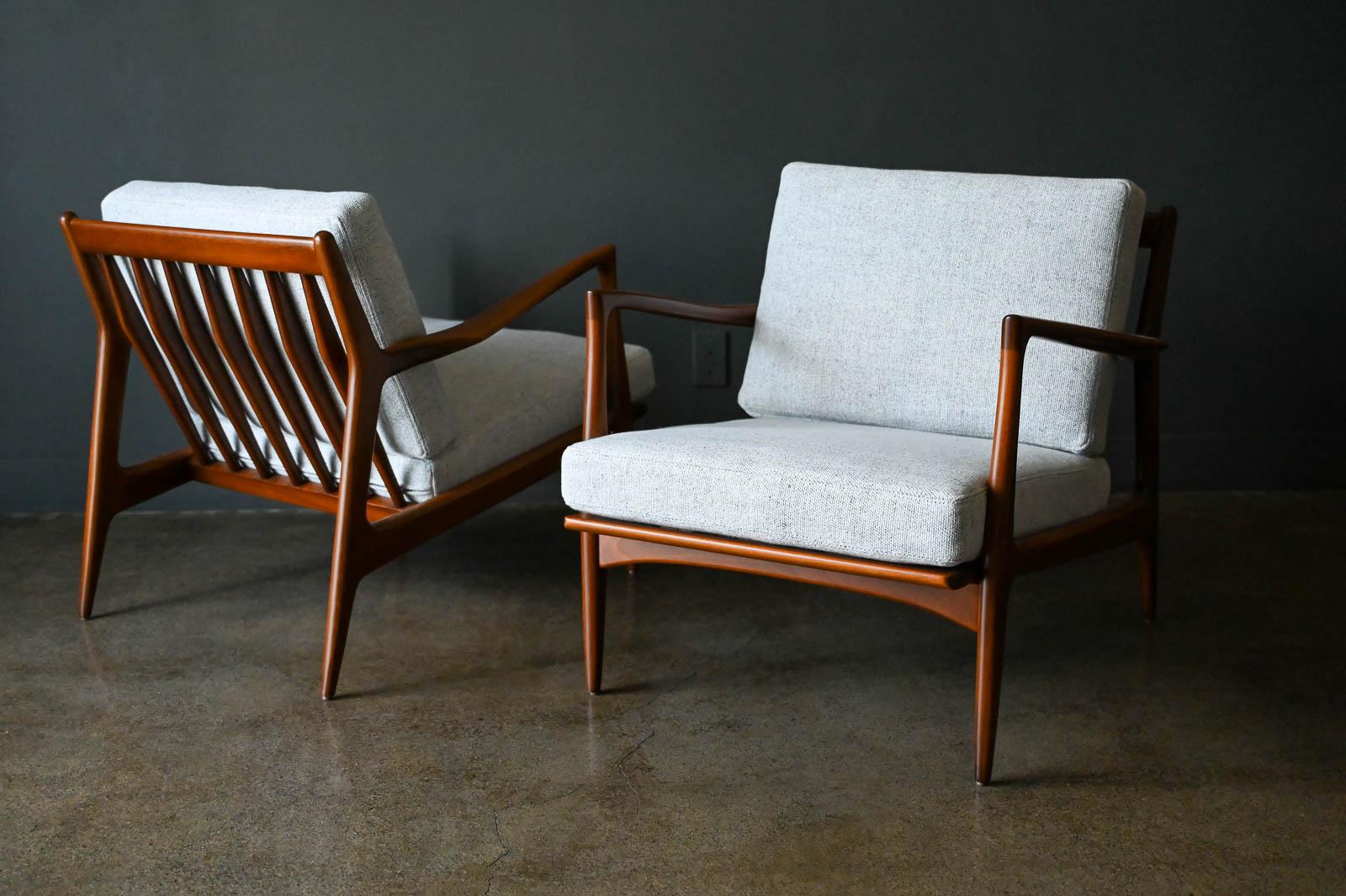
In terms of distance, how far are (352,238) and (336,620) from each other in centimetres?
57

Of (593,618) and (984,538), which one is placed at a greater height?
(984,538)

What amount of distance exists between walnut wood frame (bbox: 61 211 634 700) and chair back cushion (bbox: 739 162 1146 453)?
1.11ft

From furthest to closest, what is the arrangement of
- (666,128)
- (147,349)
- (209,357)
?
(666,128), (147,349), (209,357)

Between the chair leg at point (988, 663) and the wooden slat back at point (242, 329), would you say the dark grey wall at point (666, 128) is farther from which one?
the chair leg at point (988, 663)

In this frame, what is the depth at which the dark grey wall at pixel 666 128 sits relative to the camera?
2.84 meters

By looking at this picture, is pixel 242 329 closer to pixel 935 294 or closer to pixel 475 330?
pixel 475 330

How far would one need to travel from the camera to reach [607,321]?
6.61 feet

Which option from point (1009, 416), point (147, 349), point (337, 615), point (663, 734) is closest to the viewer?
point (1009, 416)

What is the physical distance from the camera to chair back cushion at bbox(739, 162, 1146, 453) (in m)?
1.90

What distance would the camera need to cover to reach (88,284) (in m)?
2.12

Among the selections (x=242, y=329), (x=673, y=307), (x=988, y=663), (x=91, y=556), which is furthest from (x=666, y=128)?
(x=988, y=663)

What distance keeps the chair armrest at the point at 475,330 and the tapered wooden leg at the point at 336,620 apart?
32cm

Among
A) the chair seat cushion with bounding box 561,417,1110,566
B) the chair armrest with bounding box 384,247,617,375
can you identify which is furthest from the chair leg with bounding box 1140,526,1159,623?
the chair armrest with bounding box 384,247,617,375

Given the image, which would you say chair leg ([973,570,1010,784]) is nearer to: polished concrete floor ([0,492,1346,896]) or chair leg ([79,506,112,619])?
polished concrete floor ([0,492,1346,896])
